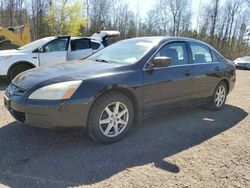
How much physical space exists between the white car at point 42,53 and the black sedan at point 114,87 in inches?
160

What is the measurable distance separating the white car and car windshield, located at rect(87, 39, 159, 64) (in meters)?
4.02

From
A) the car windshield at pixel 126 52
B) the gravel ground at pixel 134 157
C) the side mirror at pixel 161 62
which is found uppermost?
the car windshield at pixel 126 52

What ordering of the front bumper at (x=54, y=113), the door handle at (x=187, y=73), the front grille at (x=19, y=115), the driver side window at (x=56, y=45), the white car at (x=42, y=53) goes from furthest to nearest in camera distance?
the driver side window at (x=56, y=45)
the white car at (x=42, y=53)
the door handle at (x=187, y=73)
the front grille at (x=19, y=115)
the front bumper at (x=54, y=113)

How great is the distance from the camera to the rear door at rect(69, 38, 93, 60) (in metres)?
9.23

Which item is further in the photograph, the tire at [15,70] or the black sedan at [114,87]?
the tire at [15,70]

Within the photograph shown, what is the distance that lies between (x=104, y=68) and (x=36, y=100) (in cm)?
102

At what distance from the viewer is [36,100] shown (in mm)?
3465

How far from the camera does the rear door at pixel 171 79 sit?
4230mm

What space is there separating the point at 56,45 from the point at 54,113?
589cm

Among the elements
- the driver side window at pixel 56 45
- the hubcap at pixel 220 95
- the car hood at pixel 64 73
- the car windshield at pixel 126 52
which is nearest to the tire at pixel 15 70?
the driver side window at pixel 56 45

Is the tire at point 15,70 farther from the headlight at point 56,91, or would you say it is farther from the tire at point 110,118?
the tire at point 110,118

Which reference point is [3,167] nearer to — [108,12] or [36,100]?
[36,100]

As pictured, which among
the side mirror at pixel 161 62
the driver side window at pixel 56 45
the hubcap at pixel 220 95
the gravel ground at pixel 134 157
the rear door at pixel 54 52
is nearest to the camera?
the gravel ground at pixel 134 157


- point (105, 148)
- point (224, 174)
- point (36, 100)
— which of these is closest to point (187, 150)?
point (224, 174)
